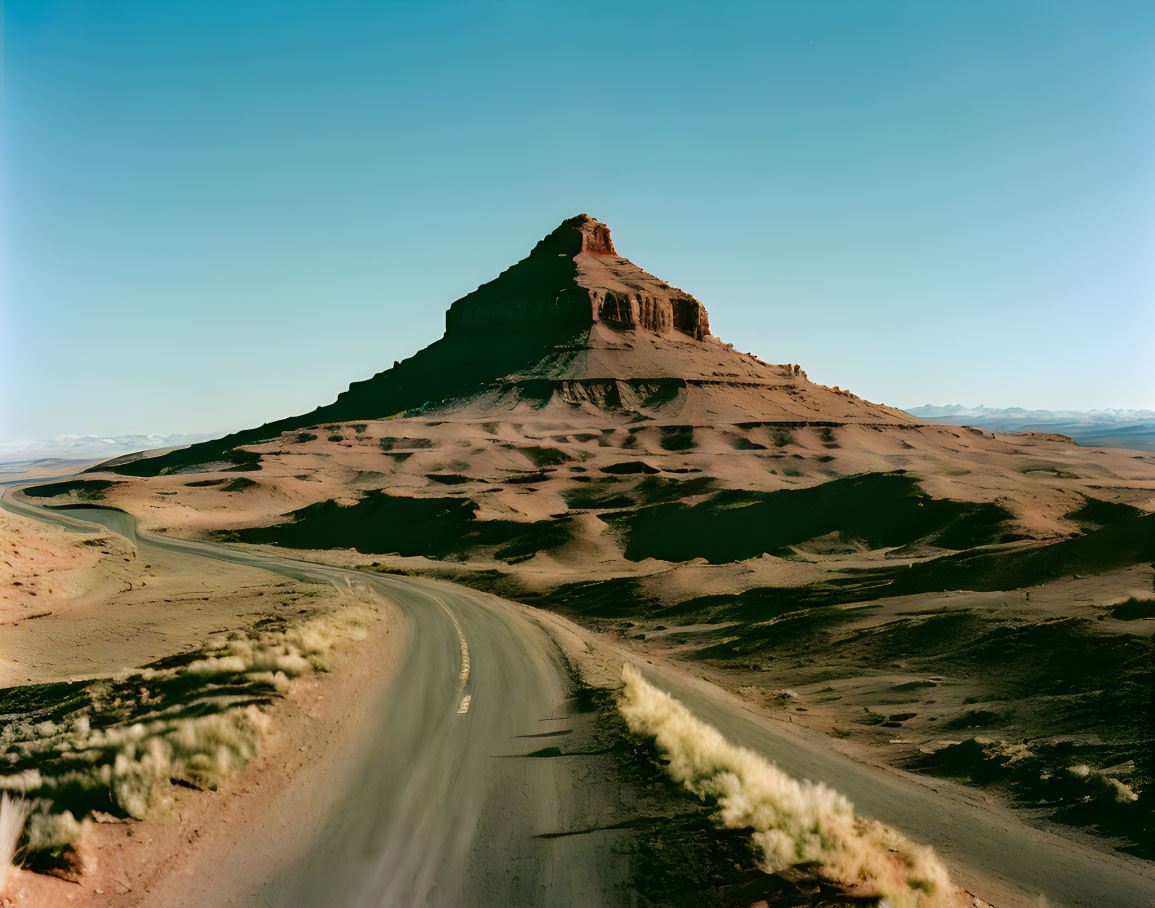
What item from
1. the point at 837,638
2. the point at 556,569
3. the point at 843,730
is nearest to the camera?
the point at 843,730

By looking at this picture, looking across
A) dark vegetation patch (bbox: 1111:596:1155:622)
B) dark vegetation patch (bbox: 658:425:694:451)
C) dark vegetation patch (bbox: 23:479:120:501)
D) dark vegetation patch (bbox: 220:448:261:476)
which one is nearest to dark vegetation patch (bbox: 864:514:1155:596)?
dark vegetation patch (bbox: 1111:596:1155:622)

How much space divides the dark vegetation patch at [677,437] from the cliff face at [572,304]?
184ft

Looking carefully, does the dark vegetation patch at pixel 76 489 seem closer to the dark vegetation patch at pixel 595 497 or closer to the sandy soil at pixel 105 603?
the sandy soil at pixel 105 603

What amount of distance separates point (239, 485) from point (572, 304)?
346ft

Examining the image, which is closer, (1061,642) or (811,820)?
(811,820)

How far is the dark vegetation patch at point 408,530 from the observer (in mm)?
52688

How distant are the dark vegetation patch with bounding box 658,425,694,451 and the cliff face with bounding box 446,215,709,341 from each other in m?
56.0

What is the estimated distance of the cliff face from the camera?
174 meters

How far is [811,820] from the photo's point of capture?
8484 mm

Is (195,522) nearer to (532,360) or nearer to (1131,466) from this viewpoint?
(532,360)

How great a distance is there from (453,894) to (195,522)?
71335 mm

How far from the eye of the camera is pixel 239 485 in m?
84.6

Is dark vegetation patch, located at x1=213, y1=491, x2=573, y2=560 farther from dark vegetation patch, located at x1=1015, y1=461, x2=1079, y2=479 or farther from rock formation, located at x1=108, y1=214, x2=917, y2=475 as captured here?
rock formation, located at x1=108, y1=214, x2=917, y2=475

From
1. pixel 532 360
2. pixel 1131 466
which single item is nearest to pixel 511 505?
pixel 532 360
